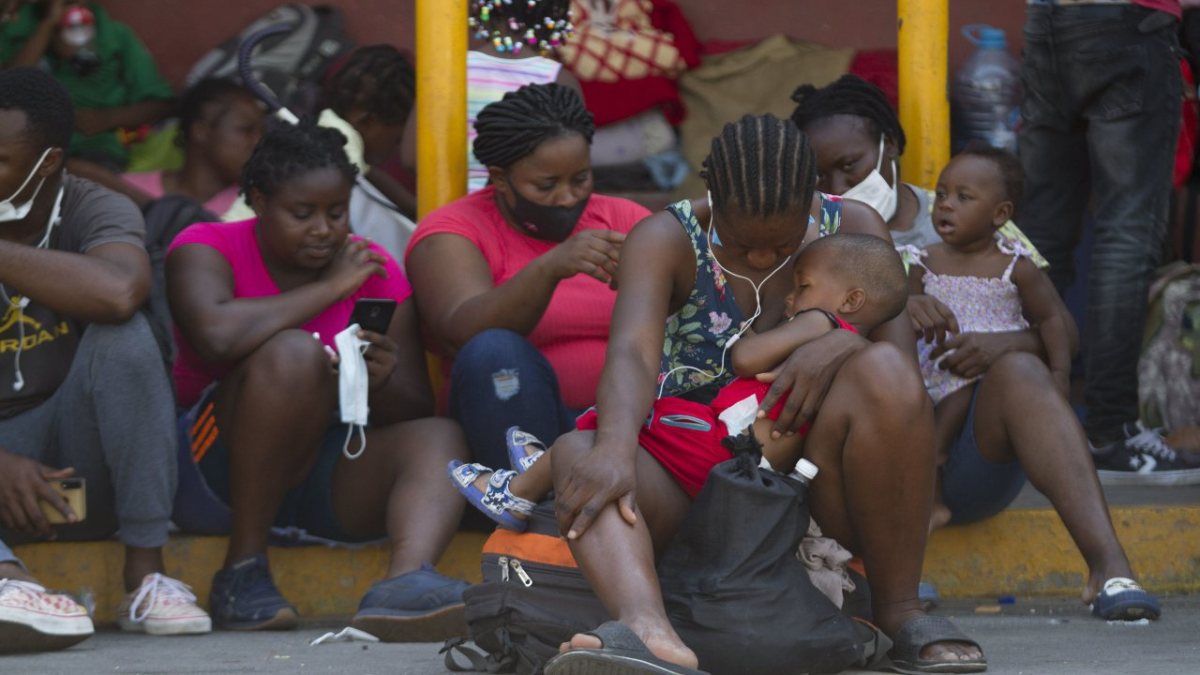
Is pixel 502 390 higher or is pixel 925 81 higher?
pixel 925 81

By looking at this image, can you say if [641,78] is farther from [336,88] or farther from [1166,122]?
[1166,122]

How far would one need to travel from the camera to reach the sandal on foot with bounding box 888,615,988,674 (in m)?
3.23

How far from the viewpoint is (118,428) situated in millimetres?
3973

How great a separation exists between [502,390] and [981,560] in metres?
1.28

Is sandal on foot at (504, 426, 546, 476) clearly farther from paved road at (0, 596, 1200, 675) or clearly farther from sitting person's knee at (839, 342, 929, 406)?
sitting person's knee at (839, 342, 929, 406)

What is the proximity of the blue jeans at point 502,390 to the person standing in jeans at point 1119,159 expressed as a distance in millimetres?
1875

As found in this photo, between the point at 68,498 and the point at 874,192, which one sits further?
the point at 874,192

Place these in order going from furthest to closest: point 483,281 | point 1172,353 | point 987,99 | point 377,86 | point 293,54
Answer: point 293,54
point 987,99
point 377,86
point 1172,353
point 483,281

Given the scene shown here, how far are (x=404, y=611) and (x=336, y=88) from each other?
3241 millimetres

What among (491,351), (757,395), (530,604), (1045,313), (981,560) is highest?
(757,395)

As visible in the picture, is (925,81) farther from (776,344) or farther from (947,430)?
(776,344)

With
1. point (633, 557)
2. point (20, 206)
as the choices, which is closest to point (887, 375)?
point (633, 557)

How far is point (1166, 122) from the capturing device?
503 cm

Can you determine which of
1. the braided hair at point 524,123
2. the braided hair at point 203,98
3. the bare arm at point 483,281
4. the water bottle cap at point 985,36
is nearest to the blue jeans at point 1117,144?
the braided hair at point 524,123
